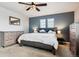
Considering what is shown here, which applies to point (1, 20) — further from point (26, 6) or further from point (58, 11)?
point (58, 11)

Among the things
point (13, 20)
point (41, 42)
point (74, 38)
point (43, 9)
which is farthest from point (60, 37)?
point (13, 20)

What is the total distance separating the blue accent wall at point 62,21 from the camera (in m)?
1.97

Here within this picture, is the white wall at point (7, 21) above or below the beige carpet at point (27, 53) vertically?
above

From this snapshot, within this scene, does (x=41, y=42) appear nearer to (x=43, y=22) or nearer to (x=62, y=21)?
(x=43, y=22)

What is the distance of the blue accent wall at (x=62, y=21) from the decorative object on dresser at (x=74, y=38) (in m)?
0.17

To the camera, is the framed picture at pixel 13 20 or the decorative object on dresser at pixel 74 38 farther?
the framed picture at pixel 13 20

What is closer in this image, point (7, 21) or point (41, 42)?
point (7, 21)

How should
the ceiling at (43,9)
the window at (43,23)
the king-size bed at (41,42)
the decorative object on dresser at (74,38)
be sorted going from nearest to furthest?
the ceiling at (43,9) → the decorative object on dresser at (74,38) → the window at (43,23) → the king-size bed at (41,42)

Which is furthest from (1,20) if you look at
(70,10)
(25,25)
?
(70,10)

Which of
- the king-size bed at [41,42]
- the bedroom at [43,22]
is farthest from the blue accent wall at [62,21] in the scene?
the king-size bed at [41,42]

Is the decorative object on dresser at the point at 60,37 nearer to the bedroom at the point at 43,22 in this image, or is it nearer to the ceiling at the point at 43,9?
the bedroom at the point at 43,22

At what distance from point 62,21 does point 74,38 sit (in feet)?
1.83

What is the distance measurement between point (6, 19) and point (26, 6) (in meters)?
0.62

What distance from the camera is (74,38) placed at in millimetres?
2217
